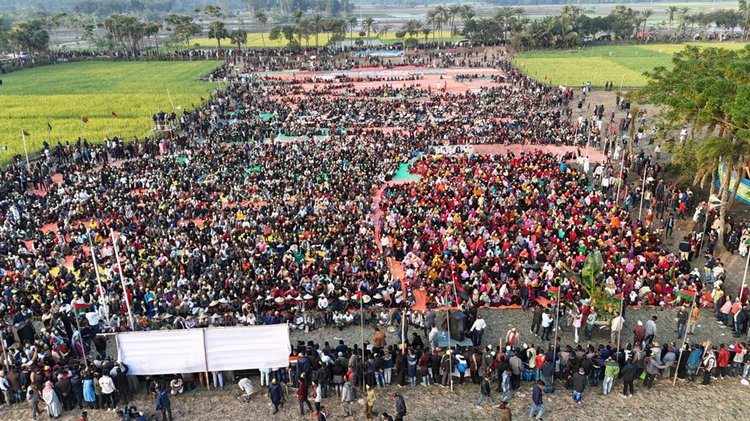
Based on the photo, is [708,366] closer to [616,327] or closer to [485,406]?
[616,327]

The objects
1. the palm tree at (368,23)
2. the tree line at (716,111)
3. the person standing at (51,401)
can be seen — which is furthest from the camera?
the palm tree at (368,23)

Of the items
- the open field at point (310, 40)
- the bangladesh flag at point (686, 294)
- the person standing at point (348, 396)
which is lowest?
the person standing at point (348, 396)

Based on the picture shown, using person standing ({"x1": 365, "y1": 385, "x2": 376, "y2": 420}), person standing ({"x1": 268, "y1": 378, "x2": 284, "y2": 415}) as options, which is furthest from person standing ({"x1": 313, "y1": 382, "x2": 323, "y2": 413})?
person standing ({"x1": 365, "y1": 385, "x2": 376, "y2": 420})

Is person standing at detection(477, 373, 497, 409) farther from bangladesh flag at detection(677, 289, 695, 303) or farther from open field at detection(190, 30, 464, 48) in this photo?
open field at detection(190, 30, 464, 48)

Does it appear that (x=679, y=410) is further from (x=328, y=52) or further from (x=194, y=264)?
(x=328, y=52)

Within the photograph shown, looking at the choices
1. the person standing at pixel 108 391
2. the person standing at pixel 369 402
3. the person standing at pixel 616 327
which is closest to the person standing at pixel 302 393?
the person standing at pixel 369 402

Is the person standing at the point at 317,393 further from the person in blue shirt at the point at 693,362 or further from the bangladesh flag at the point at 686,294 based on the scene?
the bangladesh flag at the point at 686,294

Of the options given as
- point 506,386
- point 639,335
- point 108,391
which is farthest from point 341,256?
point 639,335
